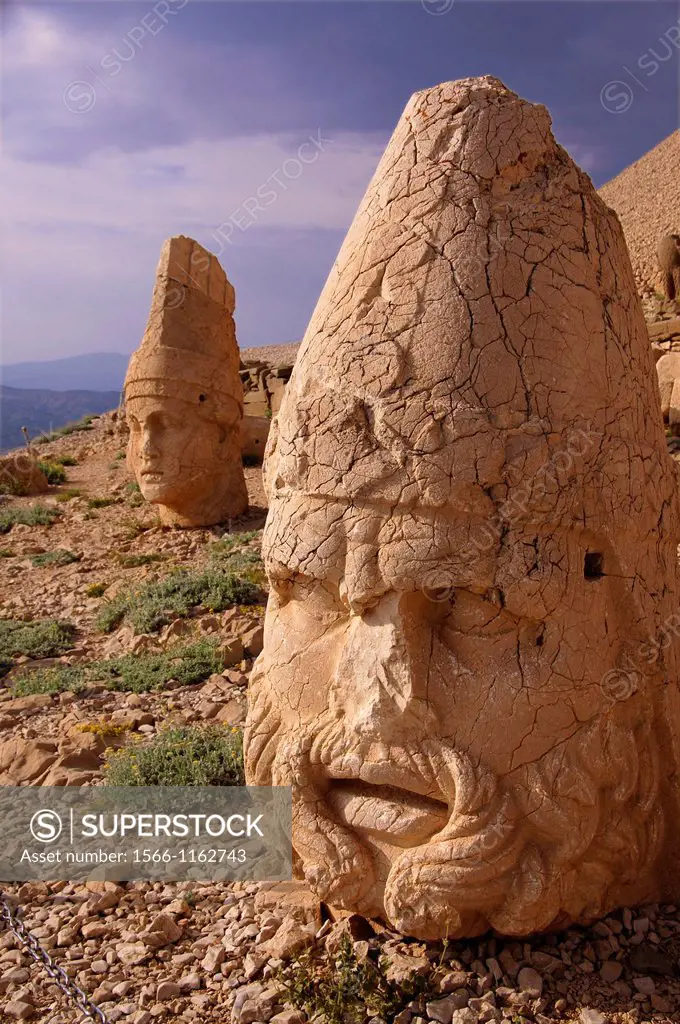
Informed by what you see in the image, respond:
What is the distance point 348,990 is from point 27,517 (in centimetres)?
934

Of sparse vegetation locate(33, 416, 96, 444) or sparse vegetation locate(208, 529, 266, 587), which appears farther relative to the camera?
sparse vegetation locate(33, 416, 96, 444)

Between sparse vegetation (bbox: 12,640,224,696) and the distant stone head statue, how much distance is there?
15237mm

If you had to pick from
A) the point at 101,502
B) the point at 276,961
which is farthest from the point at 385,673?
the point at 101,502

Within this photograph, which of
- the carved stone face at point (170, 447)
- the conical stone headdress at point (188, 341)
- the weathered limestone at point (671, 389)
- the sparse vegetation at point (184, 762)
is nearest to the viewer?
the sparse vegetation at point (184, 762)

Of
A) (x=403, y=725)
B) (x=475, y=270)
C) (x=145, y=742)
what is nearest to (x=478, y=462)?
(x=475, y=270)

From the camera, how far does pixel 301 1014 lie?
2252 millimetres

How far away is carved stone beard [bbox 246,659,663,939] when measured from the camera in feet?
7.17

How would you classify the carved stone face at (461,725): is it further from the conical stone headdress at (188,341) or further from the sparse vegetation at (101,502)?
the sparse vegetation at (101,502)

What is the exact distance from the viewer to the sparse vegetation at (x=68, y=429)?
21.6m

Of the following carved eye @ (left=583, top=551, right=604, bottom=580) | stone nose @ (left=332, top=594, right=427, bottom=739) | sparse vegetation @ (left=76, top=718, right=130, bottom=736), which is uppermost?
carved eye @ (left=583, top=551, right=604, bottom=580)

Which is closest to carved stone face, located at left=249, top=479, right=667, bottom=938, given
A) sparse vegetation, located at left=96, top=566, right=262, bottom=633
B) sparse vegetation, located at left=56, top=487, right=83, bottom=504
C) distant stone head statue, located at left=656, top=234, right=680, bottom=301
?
sparse vegetation, located at left=96, top=566, right=262, bottom=633

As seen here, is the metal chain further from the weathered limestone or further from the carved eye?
the weathered limestone

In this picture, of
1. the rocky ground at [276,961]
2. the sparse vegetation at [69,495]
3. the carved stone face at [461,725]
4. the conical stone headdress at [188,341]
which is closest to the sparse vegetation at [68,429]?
the sparse vegetation at [69,495]

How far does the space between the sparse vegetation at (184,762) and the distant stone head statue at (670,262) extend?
16.3 metres
